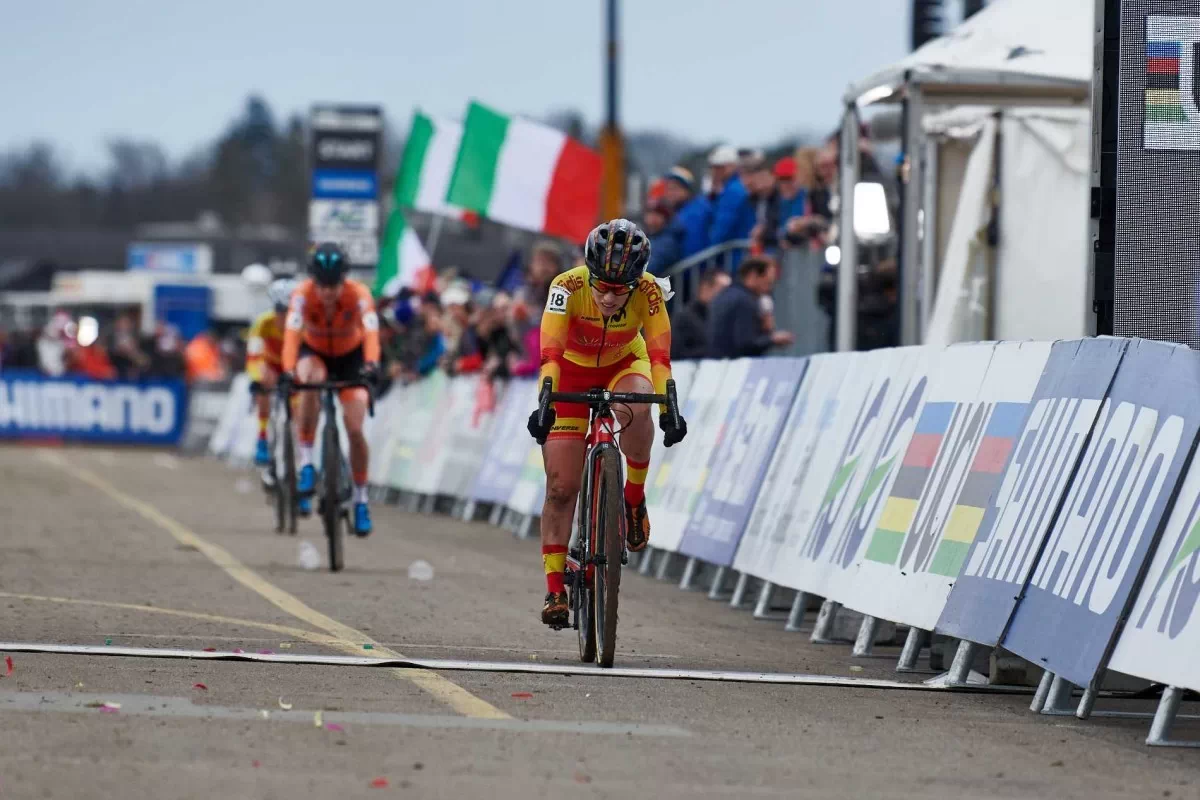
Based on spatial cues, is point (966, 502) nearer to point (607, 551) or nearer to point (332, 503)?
point (607, 551)

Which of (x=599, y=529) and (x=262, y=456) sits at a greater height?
(x=599, y=529)

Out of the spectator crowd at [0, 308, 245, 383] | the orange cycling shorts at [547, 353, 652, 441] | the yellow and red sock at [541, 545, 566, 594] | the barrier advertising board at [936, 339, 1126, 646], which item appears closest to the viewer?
the barrier advertising board at [936, 339, 1126, 646]

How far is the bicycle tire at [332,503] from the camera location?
1533 centimetres

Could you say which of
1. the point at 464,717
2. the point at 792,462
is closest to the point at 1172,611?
the point at 464,717

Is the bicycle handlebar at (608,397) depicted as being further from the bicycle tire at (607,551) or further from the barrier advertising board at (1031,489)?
the barrier advertising board at (1031,489)

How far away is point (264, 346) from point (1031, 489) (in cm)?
1206

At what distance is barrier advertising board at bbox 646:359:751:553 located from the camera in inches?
597

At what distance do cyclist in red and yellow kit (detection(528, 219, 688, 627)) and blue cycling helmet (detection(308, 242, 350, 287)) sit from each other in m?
5.30

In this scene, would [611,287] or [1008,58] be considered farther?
[1008,58]

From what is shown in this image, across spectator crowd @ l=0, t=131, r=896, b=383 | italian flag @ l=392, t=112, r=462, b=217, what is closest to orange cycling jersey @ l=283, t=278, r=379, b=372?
spectator crowd @ l=0, t=131, r=896, b=383

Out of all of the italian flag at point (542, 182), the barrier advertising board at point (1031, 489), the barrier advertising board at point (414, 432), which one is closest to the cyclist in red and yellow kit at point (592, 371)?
the barrier advertising board at point (1031, 489)

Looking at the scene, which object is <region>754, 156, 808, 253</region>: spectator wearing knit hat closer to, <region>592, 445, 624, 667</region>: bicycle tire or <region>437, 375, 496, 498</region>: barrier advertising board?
<region>437, 375, 496, 498</region>: barrier advertising board

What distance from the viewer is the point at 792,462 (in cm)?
1319

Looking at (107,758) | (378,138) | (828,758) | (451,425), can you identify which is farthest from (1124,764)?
(378,138)
